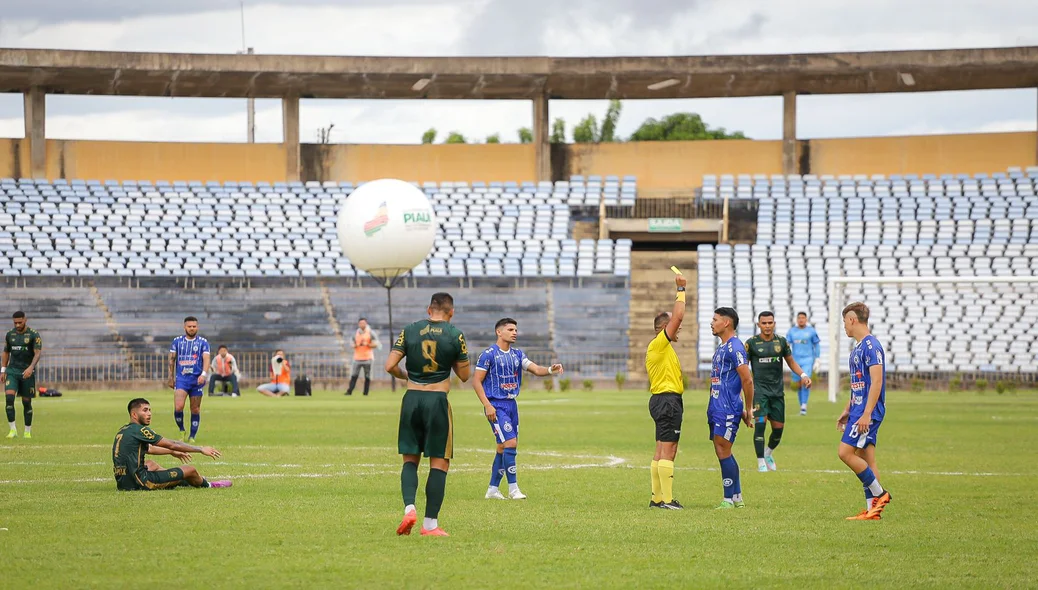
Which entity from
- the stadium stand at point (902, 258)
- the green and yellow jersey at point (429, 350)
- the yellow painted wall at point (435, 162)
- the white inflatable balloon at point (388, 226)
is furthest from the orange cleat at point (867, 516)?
the yellow painted wall at point (435, 162)

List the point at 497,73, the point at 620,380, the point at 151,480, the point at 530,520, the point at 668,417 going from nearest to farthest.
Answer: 1. the point at 530,520
2. the point at 668,417
3. the point at 151,480
4. the point at 620,380
5. the point at 497,73

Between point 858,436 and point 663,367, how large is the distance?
6.61 ft

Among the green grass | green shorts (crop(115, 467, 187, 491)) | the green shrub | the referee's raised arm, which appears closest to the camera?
the green grass

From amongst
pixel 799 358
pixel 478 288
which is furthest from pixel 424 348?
pixel 478 288

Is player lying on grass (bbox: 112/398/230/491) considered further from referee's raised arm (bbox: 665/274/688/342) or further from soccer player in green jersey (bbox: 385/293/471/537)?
referee's raised arm (bbox: 665/274/688/342)

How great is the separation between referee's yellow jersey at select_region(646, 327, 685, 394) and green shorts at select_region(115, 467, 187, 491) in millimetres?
5114

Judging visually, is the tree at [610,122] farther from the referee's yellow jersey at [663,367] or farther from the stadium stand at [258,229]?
the referee's yellow jersey at [663,367]

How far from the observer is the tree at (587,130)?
97.3 meters

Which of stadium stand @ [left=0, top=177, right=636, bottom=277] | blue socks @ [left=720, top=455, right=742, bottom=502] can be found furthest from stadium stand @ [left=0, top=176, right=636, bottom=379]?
blue socks @ [left=720, top=455, right=742, bottom=502]

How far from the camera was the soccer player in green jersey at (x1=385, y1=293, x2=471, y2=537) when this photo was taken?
10.5 meters

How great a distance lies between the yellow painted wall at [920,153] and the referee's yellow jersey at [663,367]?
44.1m

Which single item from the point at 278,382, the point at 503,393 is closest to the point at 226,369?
the point at 278,382

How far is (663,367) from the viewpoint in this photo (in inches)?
503

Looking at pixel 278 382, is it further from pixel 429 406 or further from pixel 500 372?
pixel 429 406
